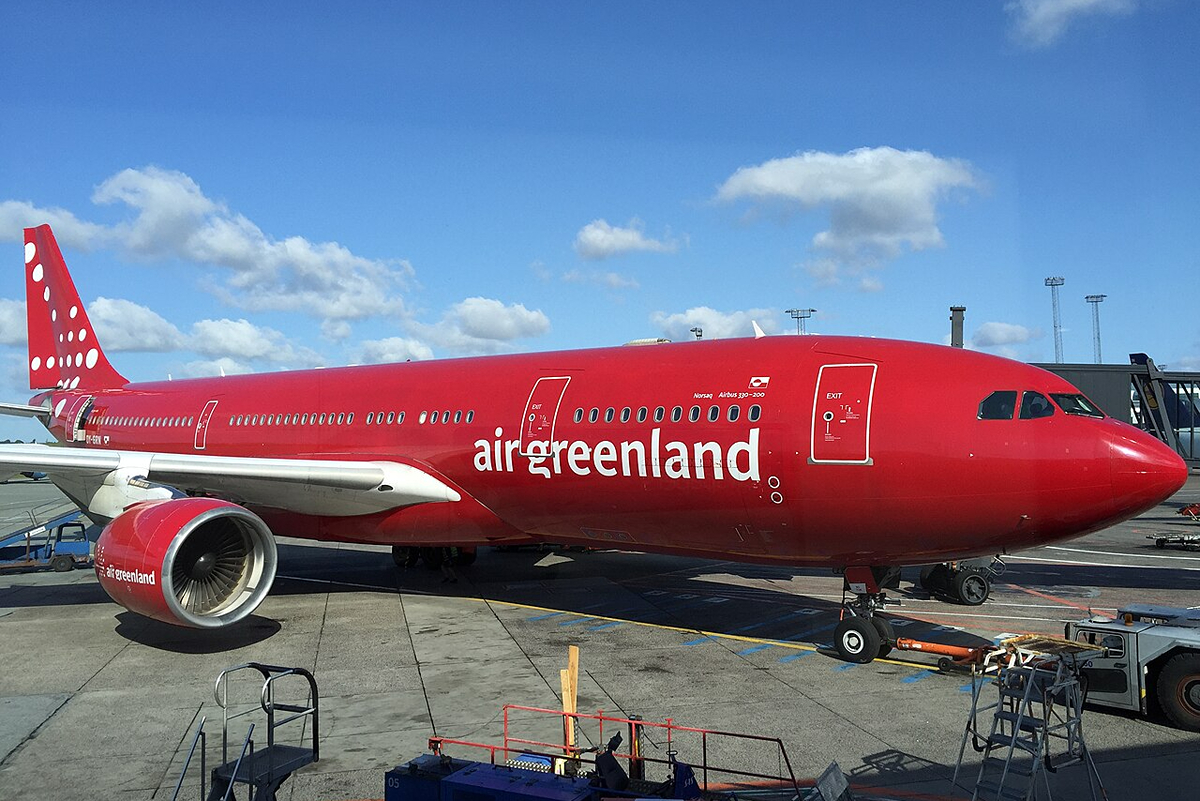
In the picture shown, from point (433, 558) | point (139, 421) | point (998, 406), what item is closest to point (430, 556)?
point (433, 558)

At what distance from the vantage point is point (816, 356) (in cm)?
1231

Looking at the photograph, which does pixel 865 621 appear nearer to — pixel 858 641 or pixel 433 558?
pixel 858 641

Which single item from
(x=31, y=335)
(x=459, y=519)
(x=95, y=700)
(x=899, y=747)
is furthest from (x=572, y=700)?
(x=31, y=335)

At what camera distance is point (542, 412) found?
1446cm

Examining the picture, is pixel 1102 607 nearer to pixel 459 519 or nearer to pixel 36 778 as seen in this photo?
pixel 459 519

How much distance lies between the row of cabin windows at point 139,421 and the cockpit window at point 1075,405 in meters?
18.2

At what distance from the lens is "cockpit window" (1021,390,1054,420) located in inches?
422

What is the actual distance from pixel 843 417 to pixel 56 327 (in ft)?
85.2

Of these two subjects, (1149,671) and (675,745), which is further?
(1149,671)

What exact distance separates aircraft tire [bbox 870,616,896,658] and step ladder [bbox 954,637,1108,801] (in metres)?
1.90

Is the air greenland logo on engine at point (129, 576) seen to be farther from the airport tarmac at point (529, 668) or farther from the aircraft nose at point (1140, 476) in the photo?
the aircraft nose at point (1140, 476)

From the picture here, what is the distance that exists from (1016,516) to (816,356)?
127 inches

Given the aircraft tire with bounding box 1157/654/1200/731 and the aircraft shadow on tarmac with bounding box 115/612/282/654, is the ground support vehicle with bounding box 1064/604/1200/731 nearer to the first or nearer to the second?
the aircraft tire with bounding box 1157/654/1200/731

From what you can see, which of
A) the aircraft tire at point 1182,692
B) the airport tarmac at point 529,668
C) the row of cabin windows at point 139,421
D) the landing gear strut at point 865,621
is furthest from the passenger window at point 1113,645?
the row of cabin windows at point 139,421
